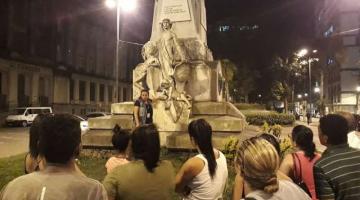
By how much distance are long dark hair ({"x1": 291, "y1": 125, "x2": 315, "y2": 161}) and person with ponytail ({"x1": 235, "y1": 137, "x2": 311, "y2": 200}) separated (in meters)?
1.54

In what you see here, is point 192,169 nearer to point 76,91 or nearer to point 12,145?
point 12,145

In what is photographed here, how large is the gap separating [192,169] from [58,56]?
49.9m

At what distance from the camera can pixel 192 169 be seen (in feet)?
12.5

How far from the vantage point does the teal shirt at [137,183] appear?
3.16 m

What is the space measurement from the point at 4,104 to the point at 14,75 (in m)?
3.66

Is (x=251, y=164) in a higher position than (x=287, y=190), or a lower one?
higher

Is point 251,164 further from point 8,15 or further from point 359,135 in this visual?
point 8,15

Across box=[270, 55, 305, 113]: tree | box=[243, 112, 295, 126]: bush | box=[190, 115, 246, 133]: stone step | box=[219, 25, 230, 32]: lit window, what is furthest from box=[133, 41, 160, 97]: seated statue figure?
box=[270, 55, 305, 113]: tree

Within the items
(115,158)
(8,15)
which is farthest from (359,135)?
(8,15)

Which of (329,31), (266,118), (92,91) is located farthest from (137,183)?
(329,31)

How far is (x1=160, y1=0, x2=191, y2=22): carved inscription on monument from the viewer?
1383 centimetres

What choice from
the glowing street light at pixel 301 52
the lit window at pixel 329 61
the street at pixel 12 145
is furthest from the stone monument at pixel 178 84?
the lit window at pixel 329 61

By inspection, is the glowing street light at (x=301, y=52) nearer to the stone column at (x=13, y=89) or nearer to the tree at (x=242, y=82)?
the tree at (x=242, y=82)

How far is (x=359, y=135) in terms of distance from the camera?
5.12m
